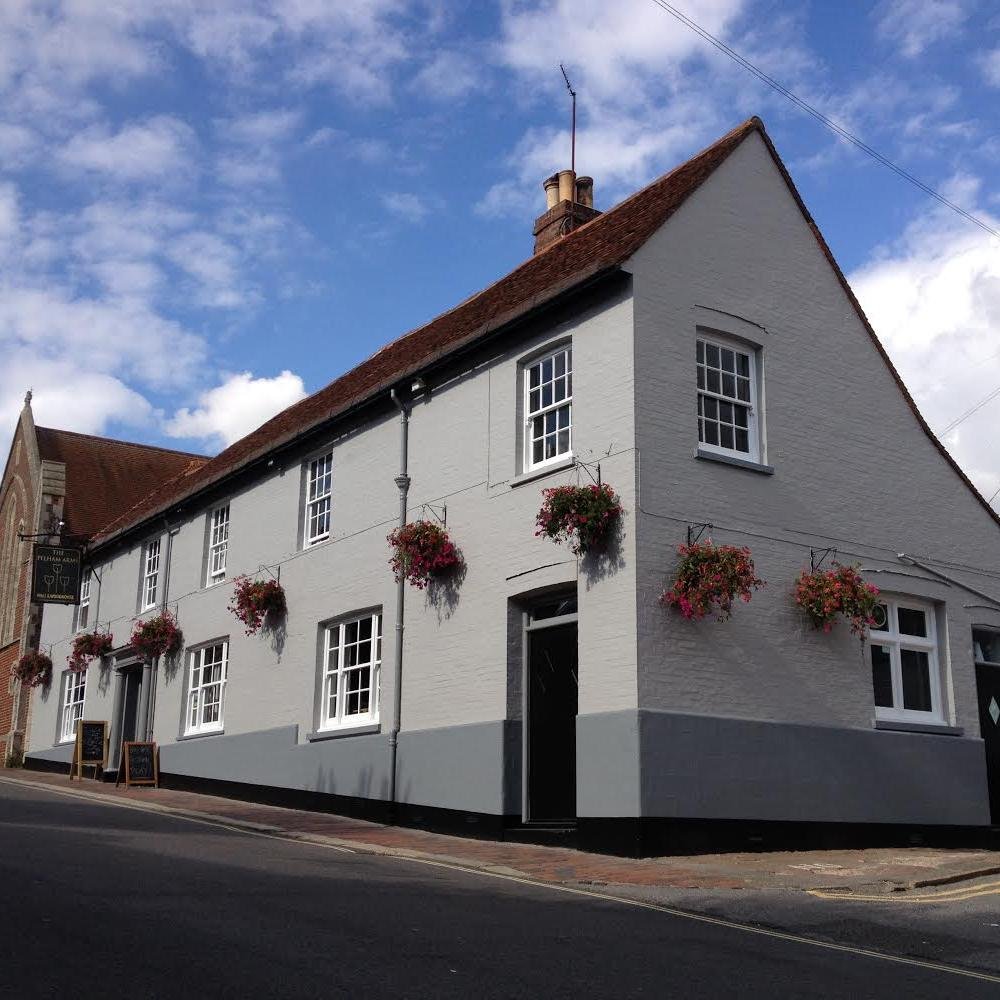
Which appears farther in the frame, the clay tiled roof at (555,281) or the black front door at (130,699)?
the black front door at (130,699)

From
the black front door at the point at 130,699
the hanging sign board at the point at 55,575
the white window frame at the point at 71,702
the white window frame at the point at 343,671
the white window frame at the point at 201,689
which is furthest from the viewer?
the white window frame at the point at 71,702

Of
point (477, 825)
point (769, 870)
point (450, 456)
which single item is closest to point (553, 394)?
point (450, 456)

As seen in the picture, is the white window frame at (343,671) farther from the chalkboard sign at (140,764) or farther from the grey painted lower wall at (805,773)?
the chalkboard sign at (140,764)

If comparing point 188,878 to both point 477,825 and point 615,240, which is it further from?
point 615,240

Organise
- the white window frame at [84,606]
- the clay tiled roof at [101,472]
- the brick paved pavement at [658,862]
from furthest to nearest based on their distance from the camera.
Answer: the clay tiled roof at [101,472], the white window frame at [84,606], the brick paved pavement at [658,862]

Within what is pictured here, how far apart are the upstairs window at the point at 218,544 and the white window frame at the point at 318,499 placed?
306 centimetres

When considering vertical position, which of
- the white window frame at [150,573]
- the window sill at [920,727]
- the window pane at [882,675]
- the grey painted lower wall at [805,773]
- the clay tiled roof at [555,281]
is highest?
the clay tiled roof at [555,281]

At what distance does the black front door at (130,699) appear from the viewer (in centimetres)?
2591

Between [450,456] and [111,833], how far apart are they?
6.50 m

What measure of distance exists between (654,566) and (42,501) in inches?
954

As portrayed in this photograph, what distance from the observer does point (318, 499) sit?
1986 centimetres

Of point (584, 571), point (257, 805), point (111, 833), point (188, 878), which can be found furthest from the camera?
point (257, 805)

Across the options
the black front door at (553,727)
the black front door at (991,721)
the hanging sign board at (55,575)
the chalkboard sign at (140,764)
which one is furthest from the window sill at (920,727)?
the hanging sign board at (55,575)

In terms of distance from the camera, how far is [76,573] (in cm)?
2859
